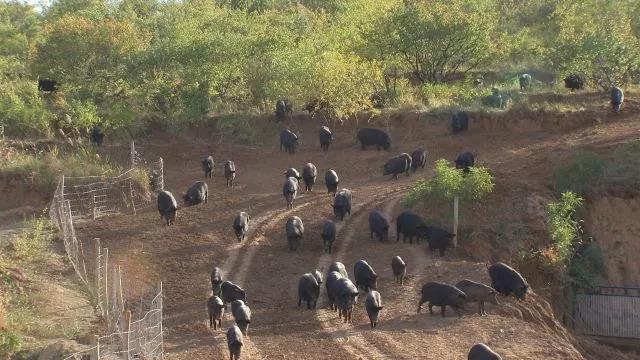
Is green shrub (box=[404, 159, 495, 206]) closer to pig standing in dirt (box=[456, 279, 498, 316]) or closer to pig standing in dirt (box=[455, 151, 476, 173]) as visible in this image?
pig standing in dirt (box=[455, 151, 476, 173])

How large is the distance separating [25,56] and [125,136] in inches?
629

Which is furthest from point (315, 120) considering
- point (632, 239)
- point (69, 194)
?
point (632, 239)

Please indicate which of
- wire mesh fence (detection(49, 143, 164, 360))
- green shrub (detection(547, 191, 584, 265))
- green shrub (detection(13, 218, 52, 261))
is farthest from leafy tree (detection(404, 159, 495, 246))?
green shrub (detection(13, 218, 52, 261))

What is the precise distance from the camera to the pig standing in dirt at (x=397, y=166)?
28.1 metres

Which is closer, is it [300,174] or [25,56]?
Result: [300,174]

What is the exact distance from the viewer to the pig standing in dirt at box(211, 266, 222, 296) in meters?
19.2

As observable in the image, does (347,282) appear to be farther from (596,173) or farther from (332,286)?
(596,173)

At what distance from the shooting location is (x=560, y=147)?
2702cm

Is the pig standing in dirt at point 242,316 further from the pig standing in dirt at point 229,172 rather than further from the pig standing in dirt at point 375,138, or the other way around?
the pig standing in dirt at point 375,138

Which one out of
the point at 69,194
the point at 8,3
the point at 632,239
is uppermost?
the point at 8,3

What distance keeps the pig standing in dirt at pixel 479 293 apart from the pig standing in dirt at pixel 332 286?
2.39 m

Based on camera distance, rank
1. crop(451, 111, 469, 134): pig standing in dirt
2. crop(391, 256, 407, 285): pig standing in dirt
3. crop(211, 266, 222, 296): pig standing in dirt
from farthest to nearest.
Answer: crop(451, 111, 469, 134): pig standing in dirt → crop(391, 256, 407, 285): pig standing in dirt → crop(211, 266, 222, 296): pig standing in dirt

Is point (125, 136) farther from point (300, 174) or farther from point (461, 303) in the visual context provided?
point (461, 303)

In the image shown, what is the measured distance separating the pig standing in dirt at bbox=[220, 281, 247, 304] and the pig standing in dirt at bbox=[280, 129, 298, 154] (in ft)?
46.3
